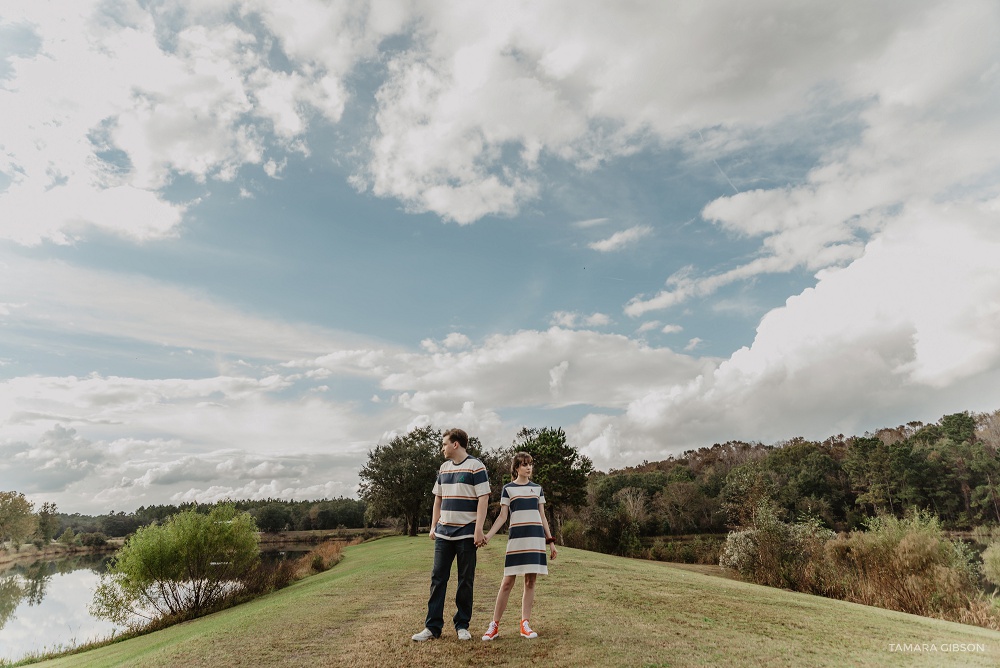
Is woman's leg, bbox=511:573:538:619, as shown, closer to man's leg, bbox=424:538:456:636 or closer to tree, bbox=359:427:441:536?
man's leg, bbox=424:538:456:636

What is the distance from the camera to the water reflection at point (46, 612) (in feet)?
64.1

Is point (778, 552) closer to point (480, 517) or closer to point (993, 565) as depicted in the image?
point (993, 565)

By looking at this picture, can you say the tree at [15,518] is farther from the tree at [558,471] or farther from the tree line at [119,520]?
the tree at [558,471]

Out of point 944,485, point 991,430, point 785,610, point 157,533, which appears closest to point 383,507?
point 157,533

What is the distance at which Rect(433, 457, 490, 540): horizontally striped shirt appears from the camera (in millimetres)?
6809

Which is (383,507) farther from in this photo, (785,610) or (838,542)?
(785,610)

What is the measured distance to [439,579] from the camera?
7016mm

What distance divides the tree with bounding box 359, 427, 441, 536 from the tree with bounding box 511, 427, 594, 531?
13.0 metres

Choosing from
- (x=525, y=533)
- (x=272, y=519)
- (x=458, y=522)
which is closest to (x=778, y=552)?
(x=525, y=533)

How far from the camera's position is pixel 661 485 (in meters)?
85.0

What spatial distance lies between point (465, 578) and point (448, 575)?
1.21 ft

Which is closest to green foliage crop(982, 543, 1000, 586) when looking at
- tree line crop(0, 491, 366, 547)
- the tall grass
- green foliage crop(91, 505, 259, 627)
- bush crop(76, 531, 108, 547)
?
the tall grass

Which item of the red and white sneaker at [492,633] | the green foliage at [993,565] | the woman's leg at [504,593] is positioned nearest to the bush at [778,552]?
the green foliage at [993,565]

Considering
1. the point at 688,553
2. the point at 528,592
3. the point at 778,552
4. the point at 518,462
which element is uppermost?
the point at 518,462
